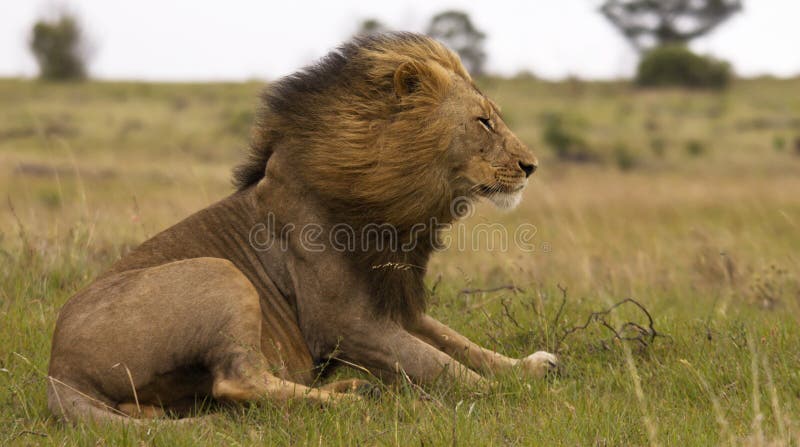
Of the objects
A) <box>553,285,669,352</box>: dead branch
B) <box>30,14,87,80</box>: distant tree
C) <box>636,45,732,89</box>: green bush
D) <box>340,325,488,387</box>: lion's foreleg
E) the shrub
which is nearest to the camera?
<box>340,325,488,387</box>: lion's foreleg

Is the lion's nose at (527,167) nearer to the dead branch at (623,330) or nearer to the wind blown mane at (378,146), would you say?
the wind blown mane at (378,146)

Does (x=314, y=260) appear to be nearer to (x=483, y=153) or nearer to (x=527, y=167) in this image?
(x=483, y=153)

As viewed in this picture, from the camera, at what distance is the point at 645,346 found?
4.25 metres

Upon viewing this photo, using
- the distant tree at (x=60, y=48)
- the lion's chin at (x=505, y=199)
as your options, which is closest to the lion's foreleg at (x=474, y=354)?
the lion's chin at (x=505, y=199)

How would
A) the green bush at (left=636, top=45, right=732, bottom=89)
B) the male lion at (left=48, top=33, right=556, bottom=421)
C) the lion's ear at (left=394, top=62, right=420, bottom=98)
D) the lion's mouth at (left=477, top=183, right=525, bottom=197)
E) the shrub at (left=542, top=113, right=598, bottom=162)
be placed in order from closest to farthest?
the male lion at (left=48, top=33, right=556, bottom=421)
the lion's ear at (left=394, top=62, right=420, bottom=98)
the lion's mouth at (left=477, top=183, right=525, bottom=197)
the shrub at (left=542, top=113, right=598, bottom=162)
the green bush at (left=636, top=45, right=732, bottom=89)

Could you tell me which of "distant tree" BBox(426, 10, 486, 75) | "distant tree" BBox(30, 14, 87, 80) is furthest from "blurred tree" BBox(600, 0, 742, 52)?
"distant tree" BBox(30, 14, 87, 80)

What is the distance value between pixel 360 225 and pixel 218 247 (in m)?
0.63

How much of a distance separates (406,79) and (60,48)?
146 ft

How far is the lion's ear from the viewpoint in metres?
3.93

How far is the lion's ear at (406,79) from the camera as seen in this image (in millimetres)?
3934

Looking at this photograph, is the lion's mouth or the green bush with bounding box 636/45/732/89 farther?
the green bush with bounding box 636/45/732/89

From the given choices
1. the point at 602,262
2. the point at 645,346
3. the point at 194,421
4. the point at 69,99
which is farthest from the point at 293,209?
the point at 69,99

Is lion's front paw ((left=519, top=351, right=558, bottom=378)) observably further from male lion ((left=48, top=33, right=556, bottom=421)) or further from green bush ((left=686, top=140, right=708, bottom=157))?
green bush ((left=686, top=140, right=708, bottom=157))

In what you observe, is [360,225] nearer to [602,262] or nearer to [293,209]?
[293,209]
